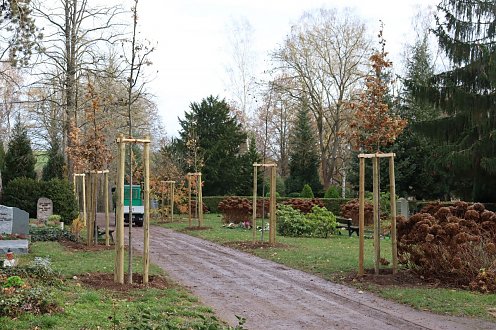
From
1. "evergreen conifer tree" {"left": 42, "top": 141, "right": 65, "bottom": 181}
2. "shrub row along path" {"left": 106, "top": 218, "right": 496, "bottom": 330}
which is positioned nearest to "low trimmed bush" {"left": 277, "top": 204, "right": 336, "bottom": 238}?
"shrub row along path" {"left": 106, "top": 218, "right": 496, "bottom": 330}

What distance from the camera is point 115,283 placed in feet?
33.4

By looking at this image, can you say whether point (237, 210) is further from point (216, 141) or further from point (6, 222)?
point (216, 141)

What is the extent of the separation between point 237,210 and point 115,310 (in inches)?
816

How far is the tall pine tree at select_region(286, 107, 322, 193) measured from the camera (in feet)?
162

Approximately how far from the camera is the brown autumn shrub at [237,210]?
92.8ft

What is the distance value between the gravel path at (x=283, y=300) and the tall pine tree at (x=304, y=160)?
34519 mm

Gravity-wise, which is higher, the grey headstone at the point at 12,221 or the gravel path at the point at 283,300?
the grey headstone at the point at 12,221

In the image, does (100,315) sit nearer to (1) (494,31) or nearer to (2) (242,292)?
(2) (242,292)

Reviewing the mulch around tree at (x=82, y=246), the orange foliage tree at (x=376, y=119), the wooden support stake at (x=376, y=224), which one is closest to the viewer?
Answer: the wooden support stake at (x=376, y=224)

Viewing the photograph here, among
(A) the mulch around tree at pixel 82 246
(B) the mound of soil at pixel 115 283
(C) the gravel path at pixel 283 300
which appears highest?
(B) the mound of soil at pixel 115 283

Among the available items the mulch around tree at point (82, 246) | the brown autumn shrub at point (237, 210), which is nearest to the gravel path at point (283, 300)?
the mulch around tree at point (82, 246)

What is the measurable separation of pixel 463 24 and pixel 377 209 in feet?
59.3

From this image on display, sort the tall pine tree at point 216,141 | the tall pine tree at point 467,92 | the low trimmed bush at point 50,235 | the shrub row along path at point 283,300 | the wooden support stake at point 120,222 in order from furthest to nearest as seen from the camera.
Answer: the tall pine tree at point 216,141
the tall pine tree at point 467,92
the low trimmed bush at point 50,235
the wooden support stake at point 120,222
the shrub row along path at point 283,300

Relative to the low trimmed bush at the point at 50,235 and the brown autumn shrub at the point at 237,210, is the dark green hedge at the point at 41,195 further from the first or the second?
the low trimmed bush at the point at 50,235
